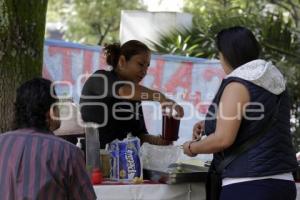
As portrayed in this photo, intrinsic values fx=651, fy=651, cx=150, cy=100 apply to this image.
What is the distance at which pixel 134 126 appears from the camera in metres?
3.97

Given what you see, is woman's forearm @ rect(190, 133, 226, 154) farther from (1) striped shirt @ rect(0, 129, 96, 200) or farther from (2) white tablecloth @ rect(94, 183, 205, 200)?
(1) striped shirt @ rect(0, 129, 96, 200)

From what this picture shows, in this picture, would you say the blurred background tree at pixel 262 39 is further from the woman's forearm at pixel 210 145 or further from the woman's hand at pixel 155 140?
the woman's forearm at pixel 210 145

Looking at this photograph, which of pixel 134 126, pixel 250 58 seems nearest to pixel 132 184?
pixel 134 126

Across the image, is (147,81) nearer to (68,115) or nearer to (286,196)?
(68,115)

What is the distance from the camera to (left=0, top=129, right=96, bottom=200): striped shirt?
8.00 feet

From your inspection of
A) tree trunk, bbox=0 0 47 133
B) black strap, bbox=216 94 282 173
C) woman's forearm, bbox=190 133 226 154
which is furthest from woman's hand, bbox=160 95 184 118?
tree trunk, bbox=0 0 47 133

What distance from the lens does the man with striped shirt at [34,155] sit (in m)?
2.44

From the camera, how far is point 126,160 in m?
3.47

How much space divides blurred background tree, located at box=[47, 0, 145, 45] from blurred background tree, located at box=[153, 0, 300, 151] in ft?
33.4

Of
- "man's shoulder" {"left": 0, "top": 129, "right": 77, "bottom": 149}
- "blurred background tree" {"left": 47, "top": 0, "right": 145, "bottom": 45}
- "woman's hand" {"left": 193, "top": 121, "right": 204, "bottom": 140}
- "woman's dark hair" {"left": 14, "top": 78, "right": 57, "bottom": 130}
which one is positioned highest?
"woman's dark hair" {"left": 14, "top": 78, "right": 57, "bottom": 130}

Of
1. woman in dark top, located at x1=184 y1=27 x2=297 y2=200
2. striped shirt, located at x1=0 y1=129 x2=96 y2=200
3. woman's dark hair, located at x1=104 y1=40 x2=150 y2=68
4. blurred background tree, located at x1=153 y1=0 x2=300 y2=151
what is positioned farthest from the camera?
blurred background tree, located at x1=153 y1=0 x2=300 y2=151

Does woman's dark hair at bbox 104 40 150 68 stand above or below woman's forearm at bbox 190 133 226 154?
above

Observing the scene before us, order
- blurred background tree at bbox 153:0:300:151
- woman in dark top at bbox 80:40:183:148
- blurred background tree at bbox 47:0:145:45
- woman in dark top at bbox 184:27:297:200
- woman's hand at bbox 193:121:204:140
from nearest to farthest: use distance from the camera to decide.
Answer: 1. woman in dark top at bbox 184:27:297:200
2. woman's hand at bbox 193:121:204:140
3. woman in dark top at bbox 80:40:183:148
4. blurred background tree at bbox 153:0:300:151
5. blurred background tree at bbox 47:0:145:45

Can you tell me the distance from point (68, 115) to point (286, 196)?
130cm
